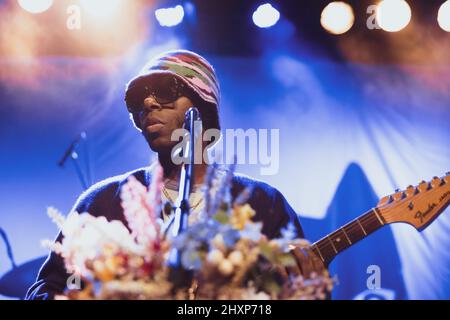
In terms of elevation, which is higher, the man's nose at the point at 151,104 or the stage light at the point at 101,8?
the stage light at the point at 101,8

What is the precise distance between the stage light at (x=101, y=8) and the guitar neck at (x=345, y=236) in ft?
5.14

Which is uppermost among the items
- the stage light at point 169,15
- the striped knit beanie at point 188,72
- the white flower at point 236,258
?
the stage light at point 169,15

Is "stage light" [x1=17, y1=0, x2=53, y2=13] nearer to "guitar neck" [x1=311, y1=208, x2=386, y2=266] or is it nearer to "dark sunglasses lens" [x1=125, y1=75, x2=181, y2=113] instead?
"dark sunglasses lens" [x1=125, y1=75, x2=181, y2=113]

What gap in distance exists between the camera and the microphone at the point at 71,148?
2.84 meters

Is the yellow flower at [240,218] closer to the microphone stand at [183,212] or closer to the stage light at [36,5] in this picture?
the microphone stand at [183,212]

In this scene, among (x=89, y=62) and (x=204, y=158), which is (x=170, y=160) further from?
(x=89, y=62)

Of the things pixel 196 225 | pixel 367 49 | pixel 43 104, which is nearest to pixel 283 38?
pixel 367 49

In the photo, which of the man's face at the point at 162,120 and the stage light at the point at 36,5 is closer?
the man's face at the point at 162,120

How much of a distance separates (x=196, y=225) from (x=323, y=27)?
1921 mm

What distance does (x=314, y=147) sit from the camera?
284 cm

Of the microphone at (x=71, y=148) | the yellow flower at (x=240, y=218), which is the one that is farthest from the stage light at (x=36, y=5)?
the yellow flower at (x=240, y=218)

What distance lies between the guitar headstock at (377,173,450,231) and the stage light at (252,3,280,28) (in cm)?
111

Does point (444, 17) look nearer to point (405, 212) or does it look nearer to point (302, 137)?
point (302, 137)

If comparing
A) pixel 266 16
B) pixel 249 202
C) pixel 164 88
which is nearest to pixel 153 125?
pixel 164 88
